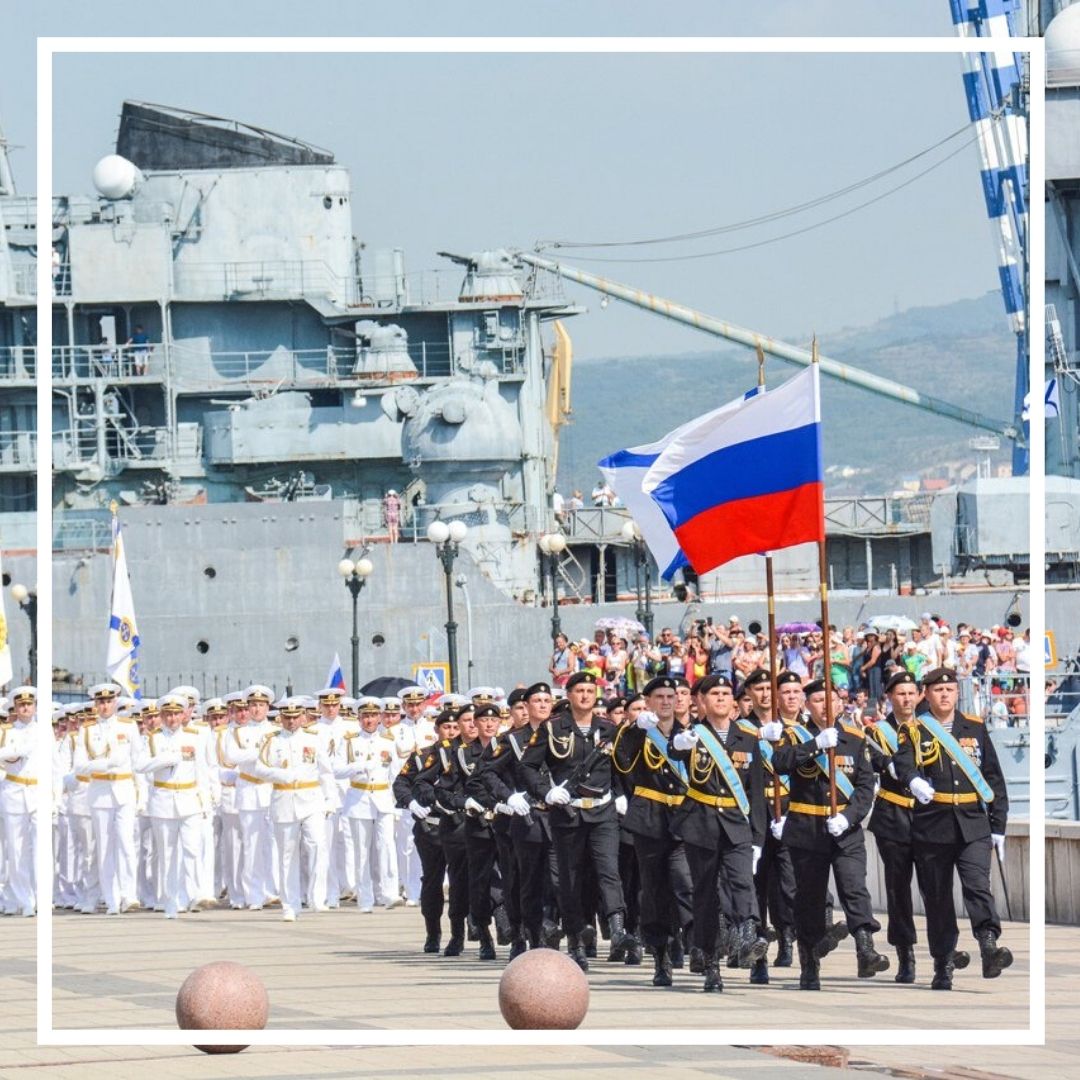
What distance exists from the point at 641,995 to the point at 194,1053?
116 inches

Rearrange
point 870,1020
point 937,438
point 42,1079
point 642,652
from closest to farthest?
point 42,1079
point 870,1020
point 642,652
point 937,438

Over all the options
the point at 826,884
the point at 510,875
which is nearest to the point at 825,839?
the point at 826,884

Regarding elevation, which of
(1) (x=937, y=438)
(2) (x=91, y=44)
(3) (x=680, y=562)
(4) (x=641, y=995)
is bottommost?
(4) (x=641, y=995)

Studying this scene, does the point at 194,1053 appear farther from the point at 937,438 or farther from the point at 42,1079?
the point at 937,438

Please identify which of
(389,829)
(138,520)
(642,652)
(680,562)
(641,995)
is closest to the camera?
(641,995)

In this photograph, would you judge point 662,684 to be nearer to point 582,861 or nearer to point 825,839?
point 825,839

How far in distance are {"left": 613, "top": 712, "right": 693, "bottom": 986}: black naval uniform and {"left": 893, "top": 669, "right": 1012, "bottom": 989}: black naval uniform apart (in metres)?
1.23

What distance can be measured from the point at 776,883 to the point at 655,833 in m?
0.95

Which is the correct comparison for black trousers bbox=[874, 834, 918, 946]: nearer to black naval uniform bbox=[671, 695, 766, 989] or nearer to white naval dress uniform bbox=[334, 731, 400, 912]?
black naval uniform bbox=[671, 695, 766, 989]

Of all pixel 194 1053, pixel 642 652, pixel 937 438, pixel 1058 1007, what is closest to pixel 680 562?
pixel 1058 1007

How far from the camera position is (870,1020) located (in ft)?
36.7

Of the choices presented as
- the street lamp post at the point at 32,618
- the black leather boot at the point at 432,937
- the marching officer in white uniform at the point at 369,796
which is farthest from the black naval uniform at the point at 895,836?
→ the street lamp post at the point at 32,618

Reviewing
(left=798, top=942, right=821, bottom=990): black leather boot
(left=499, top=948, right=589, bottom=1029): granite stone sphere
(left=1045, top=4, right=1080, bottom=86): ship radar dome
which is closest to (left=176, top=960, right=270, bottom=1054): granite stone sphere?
(left=499, top=948, right=589, bottom=1029): granite stone sphere

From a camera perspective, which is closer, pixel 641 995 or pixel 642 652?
pixel 641 995
